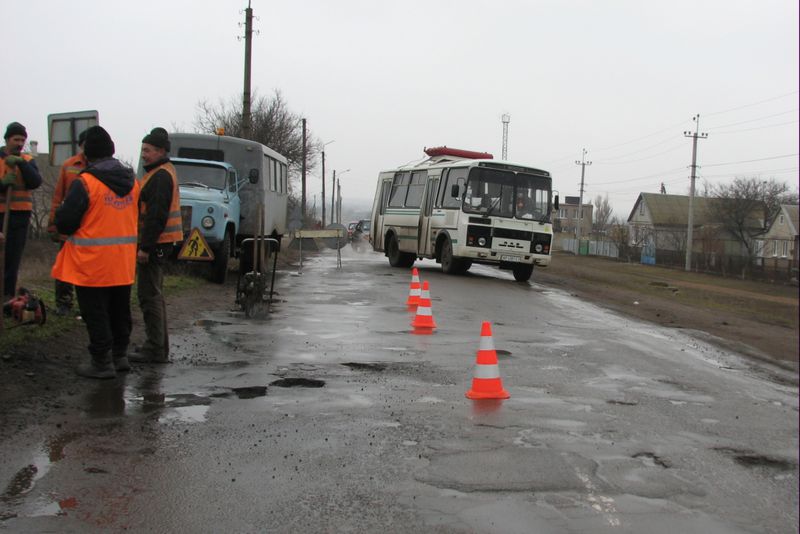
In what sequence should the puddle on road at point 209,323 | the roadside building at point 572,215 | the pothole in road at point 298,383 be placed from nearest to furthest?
the pothole in road at point 298,383, the puddle on road at point 209,323, the roadside building at point 572,215

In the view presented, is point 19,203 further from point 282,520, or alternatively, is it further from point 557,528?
point 557,528

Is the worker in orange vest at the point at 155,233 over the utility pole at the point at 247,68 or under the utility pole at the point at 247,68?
under

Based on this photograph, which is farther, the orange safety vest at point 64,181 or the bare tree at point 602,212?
the bare tree at point 602,212

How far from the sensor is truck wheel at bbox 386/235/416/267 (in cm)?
2447

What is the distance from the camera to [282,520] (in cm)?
401

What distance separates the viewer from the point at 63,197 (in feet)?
24.0

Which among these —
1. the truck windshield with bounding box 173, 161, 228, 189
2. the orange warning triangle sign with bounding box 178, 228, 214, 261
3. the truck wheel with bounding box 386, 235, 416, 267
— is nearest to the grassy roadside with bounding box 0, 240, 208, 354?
the orange warning triangle sign with bounding box 178, 228, 214, 261

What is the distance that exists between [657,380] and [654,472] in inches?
122

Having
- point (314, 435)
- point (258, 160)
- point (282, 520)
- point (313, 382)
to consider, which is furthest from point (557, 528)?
point (258, 160)

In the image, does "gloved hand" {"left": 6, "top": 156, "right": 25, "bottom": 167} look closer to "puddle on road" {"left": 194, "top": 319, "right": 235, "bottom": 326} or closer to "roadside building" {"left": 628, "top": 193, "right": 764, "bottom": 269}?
"puddle on road" {"left": 194, "top": 319, "right": 235, "bottom": 326}

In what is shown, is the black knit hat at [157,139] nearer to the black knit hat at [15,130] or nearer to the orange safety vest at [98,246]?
the orange safety vest at [98,246]

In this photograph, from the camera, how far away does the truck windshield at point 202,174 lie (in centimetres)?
1633

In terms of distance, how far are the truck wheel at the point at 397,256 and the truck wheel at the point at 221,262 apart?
8984 mm

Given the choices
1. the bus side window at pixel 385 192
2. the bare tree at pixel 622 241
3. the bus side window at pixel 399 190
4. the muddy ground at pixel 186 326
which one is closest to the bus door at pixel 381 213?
the bus side window at pixel 385 192
